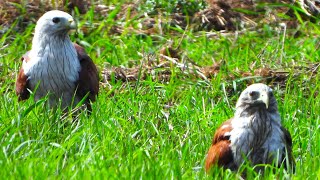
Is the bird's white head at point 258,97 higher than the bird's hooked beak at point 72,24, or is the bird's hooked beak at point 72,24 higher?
the bird's hooked beak at point 72,24

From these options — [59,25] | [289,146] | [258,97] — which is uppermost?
[59,25]

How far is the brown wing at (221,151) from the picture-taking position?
6.55 m

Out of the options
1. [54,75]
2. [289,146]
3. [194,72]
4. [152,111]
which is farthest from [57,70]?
[289,146]

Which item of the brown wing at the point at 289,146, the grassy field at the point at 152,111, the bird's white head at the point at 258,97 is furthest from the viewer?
the bird's white head at the point at 258,97

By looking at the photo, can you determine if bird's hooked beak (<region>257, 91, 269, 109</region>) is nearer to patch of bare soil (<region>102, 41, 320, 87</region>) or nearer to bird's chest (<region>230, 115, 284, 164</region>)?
bird's chest (<region>230, 115, 284, 164</region>)

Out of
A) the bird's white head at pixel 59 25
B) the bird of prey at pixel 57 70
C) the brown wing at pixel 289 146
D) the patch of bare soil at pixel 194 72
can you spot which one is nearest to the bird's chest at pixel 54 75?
the bird of prey at pixel 57 70

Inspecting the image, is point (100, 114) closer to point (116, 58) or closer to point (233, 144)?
point (233, 144)

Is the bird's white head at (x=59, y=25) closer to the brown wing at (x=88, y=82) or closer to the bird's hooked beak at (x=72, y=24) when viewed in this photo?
the bird's hooked beak at (x=72, y=24)

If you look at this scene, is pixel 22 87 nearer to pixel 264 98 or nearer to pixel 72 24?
pixel 72 24

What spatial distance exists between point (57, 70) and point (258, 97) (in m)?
1.72

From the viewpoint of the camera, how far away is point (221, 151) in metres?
6.61

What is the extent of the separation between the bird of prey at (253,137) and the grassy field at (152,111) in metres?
0.14

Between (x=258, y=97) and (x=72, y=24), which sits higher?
(x=72, y=24)

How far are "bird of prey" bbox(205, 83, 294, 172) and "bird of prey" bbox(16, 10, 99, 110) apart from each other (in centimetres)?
138
